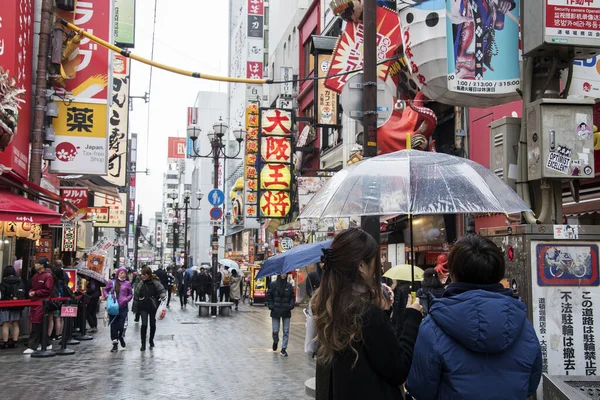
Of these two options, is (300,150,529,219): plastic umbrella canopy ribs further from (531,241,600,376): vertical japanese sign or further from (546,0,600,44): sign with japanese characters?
(546,0,600,44): sign with japanese characters

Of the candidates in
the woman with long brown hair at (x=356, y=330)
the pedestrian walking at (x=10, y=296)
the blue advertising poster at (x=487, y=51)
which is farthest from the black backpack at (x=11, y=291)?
the woman with long brown hair at (x=356, y=330)

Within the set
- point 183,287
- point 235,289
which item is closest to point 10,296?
point 235,289

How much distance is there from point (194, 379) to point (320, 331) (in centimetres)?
856

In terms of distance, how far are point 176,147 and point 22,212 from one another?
467ft

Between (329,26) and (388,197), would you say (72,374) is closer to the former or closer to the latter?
(388,197)

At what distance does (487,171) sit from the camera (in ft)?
19.9

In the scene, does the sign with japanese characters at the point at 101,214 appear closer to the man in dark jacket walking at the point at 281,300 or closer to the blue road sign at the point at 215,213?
the blue road sign at the point at 215,213

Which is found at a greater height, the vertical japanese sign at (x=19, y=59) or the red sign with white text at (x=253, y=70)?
the red sign with white text at (x=253, y=70)

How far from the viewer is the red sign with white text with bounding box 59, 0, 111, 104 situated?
1864cm

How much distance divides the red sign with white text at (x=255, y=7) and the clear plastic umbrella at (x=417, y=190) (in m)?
62.1

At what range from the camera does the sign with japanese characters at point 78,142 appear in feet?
59.0

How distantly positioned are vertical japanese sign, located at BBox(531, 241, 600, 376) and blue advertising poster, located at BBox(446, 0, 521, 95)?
3.36 metres

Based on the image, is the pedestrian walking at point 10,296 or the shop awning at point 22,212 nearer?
the shop awning at point 22,212

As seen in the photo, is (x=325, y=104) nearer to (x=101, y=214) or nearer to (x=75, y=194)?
(x=75, y=194)
